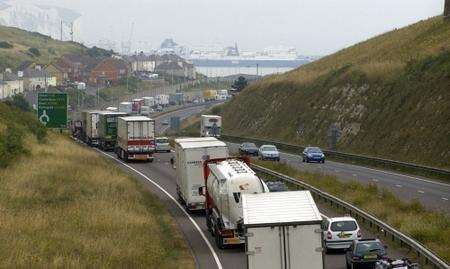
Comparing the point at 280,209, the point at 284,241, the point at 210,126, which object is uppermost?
the point at 280,209

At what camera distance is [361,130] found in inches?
3415

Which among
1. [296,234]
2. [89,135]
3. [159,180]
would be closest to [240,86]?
[89,135]

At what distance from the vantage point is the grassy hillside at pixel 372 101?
7481cm

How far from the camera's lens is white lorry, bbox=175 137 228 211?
41.7 meters

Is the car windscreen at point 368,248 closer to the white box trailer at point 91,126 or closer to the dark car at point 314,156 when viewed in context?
the dark car at point 314,156

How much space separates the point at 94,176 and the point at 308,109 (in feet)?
187

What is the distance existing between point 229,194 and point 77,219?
6.68m

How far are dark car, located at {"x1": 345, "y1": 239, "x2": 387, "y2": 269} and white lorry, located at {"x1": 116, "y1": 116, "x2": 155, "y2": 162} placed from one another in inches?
1653

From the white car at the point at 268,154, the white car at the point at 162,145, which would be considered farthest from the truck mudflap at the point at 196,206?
the white car at the point at 162,145

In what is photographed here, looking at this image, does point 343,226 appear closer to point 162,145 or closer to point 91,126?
point 162,145

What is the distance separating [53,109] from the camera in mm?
68125

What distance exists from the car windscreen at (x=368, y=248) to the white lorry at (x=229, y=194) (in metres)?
4.19

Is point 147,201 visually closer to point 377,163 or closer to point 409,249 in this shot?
point 409,249

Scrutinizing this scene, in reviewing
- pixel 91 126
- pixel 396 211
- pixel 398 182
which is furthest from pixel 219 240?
pixel 91 126
